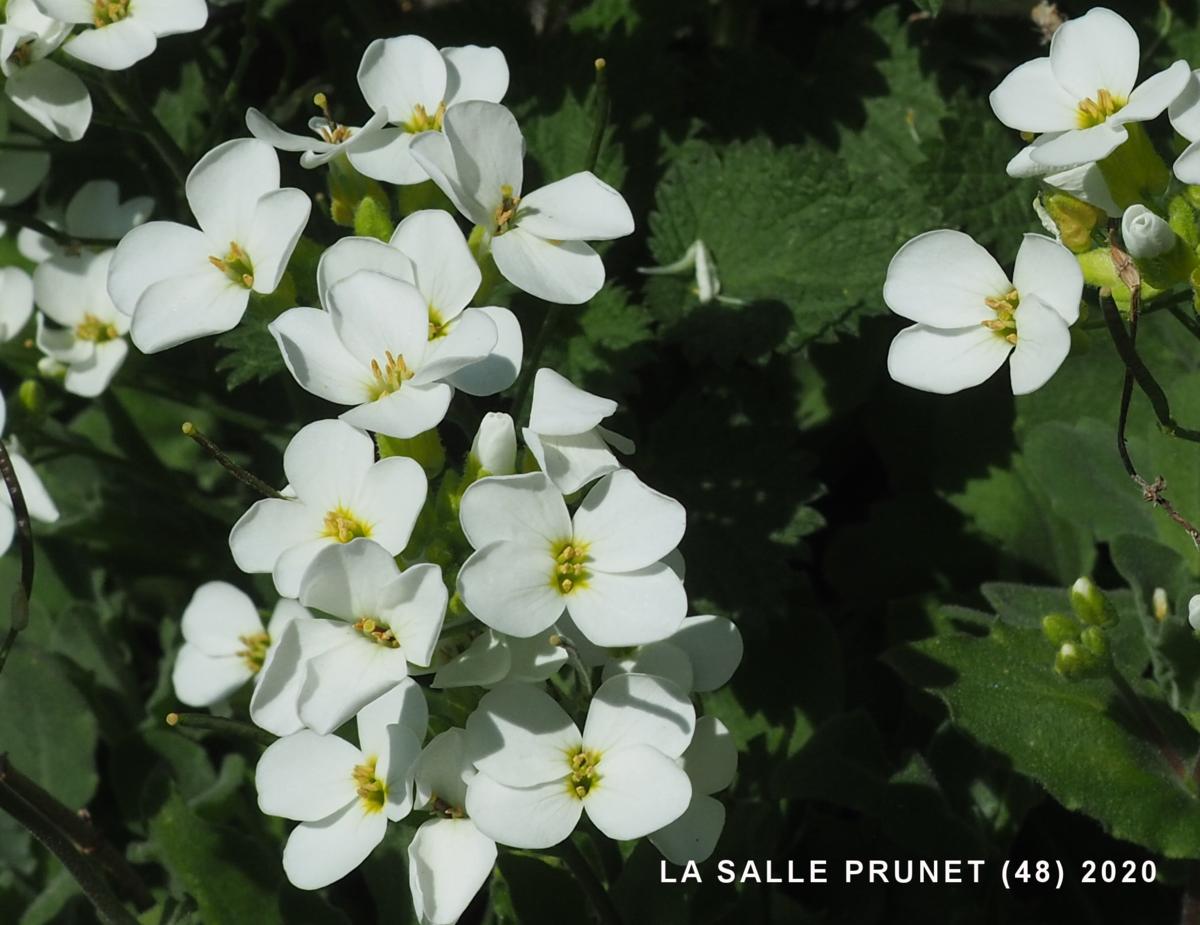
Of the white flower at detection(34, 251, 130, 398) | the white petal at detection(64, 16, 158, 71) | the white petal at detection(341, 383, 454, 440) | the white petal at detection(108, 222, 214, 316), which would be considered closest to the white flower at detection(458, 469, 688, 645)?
the white petal at detection(341, 383, 454, 440)

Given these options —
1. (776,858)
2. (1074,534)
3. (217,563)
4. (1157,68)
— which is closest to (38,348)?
(217,563)

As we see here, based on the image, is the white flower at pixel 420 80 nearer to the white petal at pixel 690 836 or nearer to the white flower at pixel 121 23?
the white flower at pixel 121 23

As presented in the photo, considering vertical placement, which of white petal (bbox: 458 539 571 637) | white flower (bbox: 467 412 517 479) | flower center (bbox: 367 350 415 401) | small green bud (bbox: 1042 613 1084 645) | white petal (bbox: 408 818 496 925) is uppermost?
flower center (bbox: 367 350 415 401)

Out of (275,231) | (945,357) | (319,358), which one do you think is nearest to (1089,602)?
(945,357)

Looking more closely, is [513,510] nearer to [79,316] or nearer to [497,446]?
[497,446]

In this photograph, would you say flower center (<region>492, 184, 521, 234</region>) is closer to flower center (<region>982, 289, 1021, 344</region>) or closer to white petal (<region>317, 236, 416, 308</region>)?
white petal (<region>317, 236, 416, 308</region>)

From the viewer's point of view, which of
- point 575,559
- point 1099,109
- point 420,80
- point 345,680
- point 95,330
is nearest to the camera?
point 345,680

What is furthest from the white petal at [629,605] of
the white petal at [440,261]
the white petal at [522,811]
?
the white petal at [440,261]
